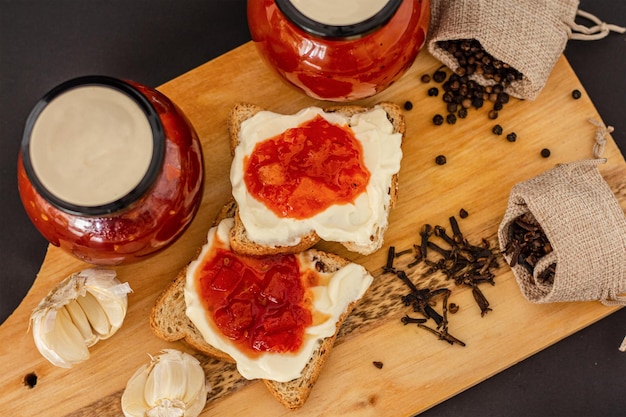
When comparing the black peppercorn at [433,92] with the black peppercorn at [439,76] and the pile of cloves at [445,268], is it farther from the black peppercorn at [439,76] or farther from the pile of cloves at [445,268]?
the pile of cloves at [445,268]

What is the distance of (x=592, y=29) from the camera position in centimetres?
297

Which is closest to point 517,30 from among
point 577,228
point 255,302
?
point 577,228

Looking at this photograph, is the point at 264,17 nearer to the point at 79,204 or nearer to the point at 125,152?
the point at 125,152

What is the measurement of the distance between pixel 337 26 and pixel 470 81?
3.10 ft

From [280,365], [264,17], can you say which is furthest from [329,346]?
[264,17]

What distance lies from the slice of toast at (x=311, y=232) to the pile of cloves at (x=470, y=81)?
209 millimetres

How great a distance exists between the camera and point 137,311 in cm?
271

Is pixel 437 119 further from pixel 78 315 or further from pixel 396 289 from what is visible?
pixel 78 315

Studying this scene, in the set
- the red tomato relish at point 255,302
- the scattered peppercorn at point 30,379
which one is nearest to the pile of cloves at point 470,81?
the red tomato relish at point 255,302

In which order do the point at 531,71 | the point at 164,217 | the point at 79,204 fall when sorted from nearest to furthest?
the point at 79,204 → the point at 164,217 → the point at 531,71

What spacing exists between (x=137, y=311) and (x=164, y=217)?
0.69 metres

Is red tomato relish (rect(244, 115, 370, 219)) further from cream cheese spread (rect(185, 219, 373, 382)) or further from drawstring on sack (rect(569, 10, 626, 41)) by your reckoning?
drawstring on sack (rect(569, 10, 626, 41))

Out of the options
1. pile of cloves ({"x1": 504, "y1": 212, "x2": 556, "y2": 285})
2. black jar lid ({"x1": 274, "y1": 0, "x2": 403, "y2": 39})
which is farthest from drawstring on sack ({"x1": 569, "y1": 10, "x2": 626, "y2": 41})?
black jar lid ({"x1": 274, "y1": 0, "x2": 403, "y2": 39})

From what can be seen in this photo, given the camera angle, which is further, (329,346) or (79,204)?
(329,346)
